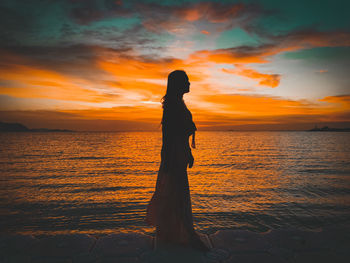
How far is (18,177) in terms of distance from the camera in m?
16.1

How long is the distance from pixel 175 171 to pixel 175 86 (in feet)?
4.86

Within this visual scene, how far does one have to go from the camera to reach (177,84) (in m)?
3.95

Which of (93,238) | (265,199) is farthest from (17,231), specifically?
(265,199)

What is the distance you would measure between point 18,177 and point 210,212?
14423 mm

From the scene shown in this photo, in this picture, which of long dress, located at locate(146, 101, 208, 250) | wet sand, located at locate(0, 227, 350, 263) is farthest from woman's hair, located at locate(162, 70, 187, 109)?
wet sand, located at locate(0, 227, 350, 263)

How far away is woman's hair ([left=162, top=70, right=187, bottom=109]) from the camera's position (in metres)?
3.93

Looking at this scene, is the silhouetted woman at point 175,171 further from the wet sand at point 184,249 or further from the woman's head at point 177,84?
the wet sand at point 184,249

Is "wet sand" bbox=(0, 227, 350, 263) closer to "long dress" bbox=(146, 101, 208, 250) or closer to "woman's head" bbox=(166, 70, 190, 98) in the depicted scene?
"long dress" bbox=(146, 101, 208, 250)

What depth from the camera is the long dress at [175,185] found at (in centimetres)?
399

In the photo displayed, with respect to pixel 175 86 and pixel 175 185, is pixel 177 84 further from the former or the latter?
pixel 175 185


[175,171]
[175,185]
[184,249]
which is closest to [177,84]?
[175,171]

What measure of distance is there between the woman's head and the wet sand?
2.62 meters

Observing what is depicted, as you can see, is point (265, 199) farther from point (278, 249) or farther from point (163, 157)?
point (163, 157)

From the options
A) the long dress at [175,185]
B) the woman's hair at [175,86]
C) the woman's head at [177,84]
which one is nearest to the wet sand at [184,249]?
the long dress at [175,185]
